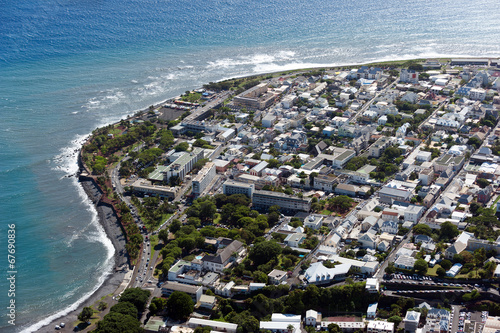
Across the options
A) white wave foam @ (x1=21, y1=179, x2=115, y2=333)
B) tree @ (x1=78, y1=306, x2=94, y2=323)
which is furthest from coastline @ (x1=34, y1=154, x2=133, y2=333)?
tree @ (x1=78, y1=306, x2=94, y2=323)

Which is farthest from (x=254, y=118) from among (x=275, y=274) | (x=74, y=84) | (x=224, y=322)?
(x=224, y=322)

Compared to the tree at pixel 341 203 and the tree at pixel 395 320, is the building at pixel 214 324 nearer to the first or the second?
the tree at pixel 395 320

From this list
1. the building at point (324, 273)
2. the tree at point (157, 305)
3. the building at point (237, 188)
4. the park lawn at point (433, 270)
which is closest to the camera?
the tree at point (157, 305)

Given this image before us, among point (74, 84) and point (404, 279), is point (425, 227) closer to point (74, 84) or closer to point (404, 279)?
point (404, 279)

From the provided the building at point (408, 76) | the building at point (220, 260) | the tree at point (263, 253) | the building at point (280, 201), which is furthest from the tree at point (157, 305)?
the building at point (408, 76)

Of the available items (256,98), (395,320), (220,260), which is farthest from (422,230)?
(256,98)

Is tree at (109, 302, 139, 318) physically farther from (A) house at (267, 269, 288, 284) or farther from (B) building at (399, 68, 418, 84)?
(B) building at (399, 68, 418, 84)
